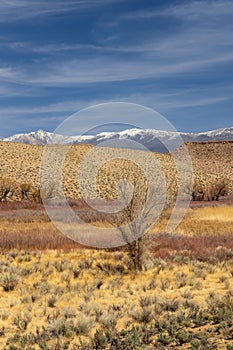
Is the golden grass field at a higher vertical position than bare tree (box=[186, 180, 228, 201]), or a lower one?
lower

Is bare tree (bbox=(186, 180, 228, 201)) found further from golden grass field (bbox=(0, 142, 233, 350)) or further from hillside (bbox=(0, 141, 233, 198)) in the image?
golden grass field (bbox=(0, 142, 233, 350))

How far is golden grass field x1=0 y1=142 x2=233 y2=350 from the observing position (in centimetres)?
827

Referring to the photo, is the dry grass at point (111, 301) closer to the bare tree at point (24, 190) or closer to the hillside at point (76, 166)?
the hillside at point (76, 166)

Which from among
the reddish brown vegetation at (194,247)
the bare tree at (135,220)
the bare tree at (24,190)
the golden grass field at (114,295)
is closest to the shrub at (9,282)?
the golden grass field at (114,295)

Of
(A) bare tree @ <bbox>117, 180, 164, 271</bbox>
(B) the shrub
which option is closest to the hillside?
(A) bare tree @ <bbox>117, 180, 164, 271</bbox>

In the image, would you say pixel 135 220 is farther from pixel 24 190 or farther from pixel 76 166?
pixel 76 166

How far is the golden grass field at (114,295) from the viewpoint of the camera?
27.1 feet

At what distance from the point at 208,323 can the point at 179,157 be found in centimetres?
11858

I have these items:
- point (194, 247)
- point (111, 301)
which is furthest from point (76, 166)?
point (111, 301)

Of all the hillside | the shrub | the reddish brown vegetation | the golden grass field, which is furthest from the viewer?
the hillside

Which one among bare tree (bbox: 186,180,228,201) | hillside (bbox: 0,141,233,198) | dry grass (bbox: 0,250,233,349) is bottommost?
dry grass (bbox: 0,250,233,349)

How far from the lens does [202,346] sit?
7.38 meters

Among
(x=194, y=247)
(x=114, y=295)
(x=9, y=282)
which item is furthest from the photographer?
(x=194, y=247)

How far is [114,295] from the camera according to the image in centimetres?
1187
